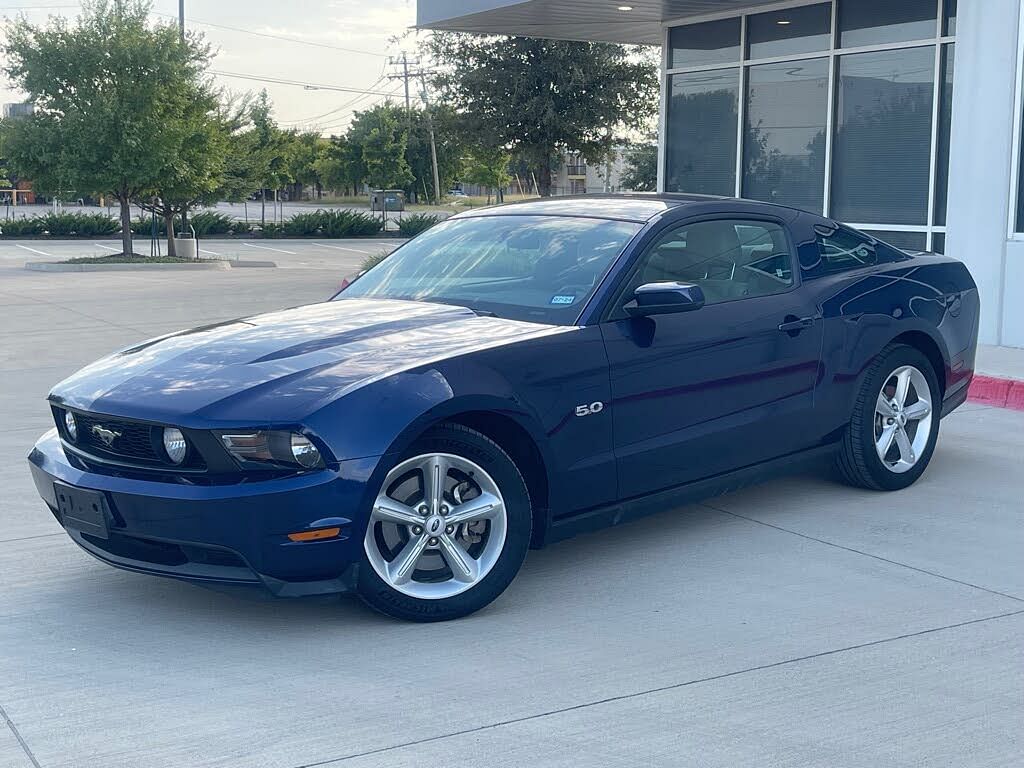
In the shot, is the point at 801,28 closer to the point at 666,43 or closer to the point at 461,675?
the point at 666,43

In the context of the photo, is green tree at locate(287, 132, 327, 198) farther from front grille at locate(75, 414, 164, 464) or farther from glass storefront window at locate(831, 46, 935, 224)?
front grille at locate(75, 414, 164, 464)

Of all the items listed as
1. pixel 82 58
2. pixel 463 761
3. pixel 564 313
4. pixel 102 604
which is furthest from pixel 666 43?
pixel 82 58

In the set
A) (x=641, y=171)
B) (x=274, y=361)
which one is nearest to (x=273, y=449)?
(x=274, y=361)

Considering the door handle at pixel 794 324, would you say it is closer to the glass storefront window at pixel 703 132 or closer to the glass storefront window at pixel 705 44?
the glass storefront window at pixel 703 132

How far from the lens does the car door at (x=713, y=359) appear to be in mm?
5367

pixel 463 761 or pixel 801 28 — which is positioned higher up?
pixel 801 28

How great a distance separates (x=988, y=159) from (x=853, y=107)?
105 inches

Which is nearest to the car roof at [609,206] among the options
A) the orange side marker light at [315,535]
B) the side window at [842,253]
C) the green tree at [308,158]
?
the side window at [842,253]

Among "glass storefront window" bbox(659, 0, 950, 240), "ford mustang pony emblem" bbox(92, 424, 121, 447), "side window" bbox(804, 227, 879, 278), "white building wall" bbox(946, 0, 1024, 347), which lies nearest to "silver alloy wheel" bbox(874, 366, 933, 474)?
"side window" bbox(804, 227, 879, 278)

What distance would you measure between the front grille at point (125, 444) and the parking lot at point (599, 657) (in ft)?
2.04

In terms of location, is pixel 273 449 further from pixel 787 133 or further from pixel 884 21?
pixel 787 133

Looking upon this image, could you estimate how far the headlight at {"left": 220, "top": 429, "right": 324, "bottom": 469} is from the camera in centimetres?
441

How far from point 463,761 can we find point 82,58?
28852 millimetres

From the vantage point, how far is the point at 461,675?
4.30 metres
